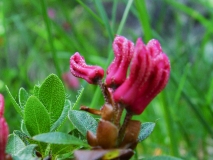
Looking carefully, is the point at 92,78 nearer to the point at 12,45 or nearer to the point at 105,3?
the point at 12,45

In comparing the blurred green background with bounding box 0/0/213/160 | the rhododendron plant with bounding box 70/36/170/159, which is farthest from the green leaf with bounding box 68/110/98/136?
the blurred green background with bounding box 0/0/213/160

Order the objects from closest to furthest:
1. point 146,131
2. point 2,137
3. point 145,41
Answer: point 2,137 → point 146,131 → point 145,41

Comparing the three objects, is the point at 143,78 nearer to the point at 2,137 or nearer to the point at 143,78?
the point at 143,78

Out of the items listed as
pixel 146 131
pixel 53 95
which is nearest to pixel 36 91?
pixel 53 95

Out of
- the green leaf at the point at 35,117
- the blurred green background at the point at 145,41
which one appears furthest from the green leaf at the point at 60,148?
the blurred green background at the point at 145,41

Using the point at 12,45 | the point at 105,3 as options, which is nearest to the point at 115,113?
the point at 12,45

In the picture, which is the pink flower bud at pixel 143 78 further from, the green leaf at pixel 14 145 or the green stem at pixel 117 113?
the green leaf at pixel 14 145
